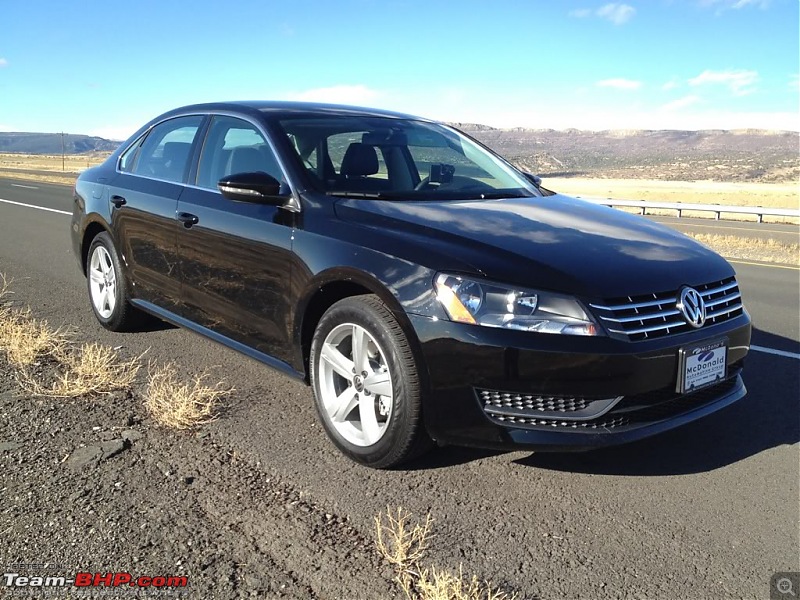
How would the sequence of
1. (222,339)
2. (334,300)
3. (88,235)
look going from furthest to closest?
1. (88,235)
2. (222,339)
3. (334,300)

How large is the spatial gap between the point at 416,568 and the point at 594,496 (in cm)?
103

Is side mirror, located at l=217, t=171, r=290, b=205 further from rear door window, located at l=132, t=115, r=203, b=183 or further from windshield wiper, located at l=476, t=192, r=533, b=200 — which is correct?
windshield wiper, located at l=476, t=192, r=533, b=200

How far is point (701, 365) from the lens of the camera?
3.33 meters

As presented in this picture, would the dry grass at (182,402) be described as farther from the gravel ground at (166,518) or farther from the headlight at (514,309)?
the headlight at (514,309)

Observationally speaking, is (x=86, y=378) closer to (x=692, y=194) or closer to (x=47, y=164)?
(x=692, y=194)

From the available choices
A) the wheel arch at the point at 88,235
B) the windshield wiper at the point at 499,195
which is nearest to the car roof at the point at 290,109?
the windshield wiper at the point at 499,195

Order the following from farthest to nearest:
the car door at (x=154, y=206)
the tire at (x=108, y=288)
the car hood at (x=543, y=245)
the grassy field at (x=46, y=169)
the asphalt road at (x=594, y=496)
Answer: the grassy field at (x=46, y=169), the tire at (x=108, y=288), the car door at (x=154, y=206), the car hood at (x=543, y=245), the asphalt road at (x=594, y=496)

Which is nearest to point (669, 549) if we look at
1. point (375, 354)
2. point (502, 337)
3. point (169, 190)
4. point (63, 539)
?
point (502, 337)

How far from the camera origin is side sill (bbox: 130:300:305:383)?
395 centimetres

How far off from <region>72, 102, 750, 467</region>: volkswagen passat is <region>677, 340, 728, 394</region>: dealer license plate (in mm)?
11

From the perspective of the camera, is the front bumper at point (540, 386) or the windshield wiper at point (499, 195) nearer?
the front bumper at point (540, 386)

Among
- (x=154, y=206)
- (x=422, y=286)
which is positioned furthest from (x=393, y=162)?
(x=154, y=206)

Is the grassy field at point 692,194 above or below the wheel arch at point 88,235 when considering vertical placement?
A: below

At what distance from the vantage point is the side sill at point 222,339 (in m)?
3.95
